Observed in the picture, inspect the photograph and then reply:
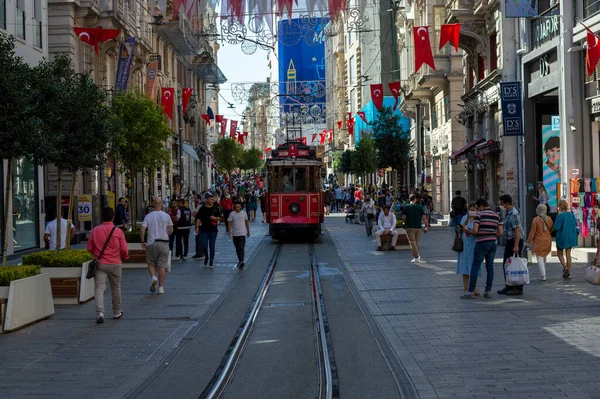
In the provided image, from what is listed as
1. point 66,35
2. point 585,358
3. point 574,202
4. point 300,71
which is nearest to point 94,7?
point 66,35

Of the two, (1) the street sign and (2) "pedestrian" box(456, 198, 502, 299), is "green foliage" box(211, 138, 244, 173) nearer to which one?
(1) the street sign

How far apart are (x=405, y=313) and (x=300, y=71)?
93.7 metres

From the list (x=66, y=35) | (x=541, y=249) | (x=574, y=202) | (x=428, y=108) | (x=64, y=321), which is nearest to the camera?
(x=64, y=321)

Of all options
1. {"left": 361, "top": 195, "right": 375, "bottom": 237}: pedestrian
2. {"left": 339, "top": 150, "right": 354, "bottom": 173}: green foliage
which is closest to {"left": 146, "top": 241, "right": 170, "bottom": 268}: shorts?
{"left": 361, "top": 195, "right": 375, "bottom": 237}: pedestrian

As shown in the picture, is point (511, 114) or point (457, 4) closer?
point (511, 114)

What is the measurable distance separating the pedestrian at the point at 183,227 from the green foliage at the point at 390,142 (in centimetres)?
2534

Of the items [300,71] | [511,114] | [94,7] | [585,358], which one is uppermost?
[300,71]

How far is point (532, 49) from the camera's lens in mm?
27016

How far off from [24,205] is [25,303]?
1436 cm

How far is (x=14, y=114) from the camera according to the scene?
523 inches

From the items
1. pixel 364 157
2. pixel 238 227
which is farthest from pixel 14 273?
pixel 364 157

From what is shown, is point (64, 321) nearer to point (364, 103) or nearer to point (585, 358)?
point (585, 358)

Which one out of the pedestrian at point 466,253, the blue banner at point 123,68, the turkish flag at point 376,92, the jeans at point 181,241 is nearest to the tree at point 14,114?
the pedestrian at point 466,253

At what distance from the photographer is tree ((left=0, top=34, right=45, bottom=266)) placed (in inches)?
518
